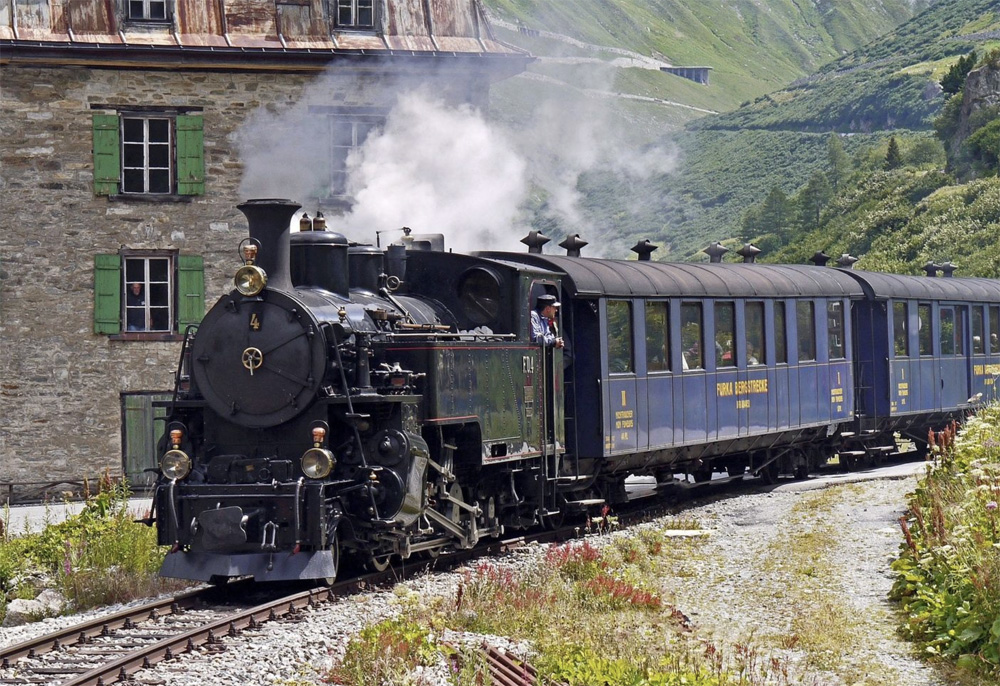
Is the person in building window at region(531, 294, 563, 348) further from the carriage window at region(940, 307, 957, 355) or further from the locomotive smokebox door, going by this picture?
the carriage window at region(940, 307, 957, 355)

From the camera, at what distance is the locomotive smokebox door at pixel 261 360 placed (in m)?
10.5

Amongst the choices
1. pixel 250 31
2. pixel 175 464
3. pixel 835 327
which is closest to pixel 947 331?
pixel 835 327

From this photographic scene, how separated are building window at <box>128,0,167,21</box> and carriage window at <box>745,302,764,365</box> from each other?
36.6 ft

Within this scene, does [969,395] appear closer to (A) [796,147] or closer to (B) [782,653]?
(B) [782,653]

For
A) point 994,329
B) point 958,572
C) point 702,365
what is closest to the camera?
point 958,572

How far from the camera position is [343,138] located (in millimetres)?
21703

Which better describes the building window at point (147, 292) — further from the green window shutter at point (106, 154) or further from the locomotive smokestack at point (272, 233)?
the locomotive smokestack at point (272, 233)

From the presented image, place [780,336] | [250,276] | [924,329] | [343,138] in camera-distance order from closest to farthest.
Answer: [250,276] → [780,336] → [343,138] → [924,329]

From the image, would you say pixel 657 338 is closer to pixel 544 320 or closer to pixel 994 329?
pixel 544 320

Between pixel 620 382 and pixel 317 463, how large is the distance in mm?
5003

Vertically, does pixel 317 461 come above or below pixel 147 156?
below

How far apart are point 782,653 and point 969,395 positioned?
51.9 ft

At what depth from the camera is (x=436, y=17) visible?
23000 mm

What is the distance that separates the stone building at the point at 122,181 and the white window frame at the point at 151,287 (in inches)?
0.9
